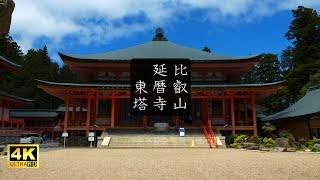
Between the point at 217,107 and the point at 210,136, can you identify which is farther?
the point at 217,107

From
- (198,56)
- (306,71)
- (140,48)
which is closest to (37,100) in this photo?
(140,48)

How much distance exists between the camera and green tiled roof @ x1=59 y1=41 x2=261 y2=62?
1117 inches

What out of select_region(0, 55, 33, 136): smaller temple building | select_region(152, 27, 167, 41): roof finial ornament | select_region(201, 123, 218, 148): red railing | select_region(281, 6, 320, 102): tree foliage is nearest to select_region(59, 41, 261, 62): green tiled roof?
select_region(152, 27, 167, 41): roof finial ornament

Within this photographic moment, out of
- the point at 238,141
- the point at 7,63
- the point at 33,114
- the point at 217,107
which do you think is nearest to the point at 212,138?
the point at 238,141

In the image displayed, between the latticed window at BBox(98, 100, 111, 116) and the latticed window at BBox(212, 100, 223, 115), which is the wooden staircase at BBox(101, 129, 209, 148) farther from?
the latticed window at BBox(212, 100, 223, 115)

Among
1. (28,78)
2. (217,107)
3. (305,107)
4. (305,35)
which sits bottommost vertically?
(305,107)

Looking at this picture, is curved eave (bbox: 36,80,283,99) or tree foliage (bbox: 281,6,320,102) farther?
tree foliage (bbox: 281,6,320,102)

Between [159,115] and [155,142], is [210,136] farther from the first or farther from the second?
[159,115]

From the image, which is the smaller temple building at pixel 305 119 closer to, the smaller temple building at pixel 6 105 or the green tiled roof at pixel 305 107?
the green tiled roof at pixel 305 107

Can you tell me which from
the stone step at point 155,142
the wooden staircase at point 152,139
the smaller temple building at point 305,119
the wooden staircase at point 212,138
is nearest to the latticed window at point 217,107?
the wooden staircase at point 212,138

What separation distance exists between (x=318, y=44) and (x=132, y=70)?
117 feet

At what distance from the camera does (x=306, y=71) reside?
148ft

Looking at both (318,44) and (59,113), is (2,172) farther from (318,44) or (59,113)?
(318,44)

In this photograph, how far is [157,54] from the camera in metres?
30.5
